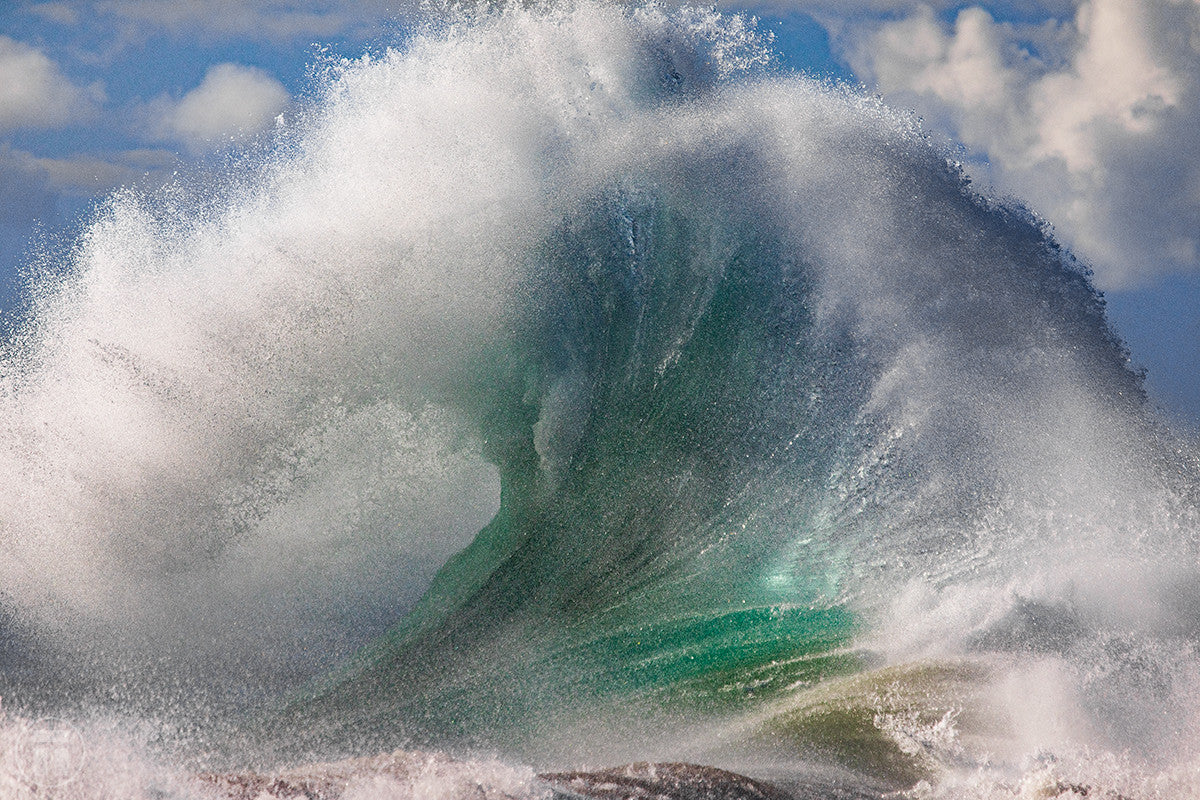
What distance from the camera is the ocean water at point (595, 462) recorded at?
24.5 ft

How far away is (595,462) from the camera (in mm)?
9484

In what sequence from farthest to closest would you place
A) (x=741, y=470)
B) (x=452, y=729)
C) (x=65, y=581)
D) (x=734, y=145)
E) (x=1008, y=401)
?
(x=734, y=145) < (x=1008, y=401) < (x=741, y=470) < (x=65, y=581) < (x=452, y=729)

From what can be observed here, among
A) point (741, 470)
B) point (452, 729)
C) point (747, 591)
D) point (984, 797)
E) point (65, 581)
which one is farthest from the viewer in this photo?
point (741, 470)

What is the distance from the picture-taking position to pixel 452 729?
24.0 feet

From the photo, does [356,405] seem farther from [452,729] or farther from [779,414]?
[779,414]

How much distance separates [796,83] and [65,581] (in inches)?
406

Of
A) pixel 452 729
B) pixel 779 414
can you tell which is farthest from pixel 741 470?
pixel 452 729

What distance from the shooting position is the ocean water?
747 cm

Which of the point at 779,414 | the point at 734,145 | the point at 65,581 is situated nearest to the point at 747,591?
the point at 779,414

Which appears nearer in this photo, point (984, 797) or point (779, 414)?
point (984, 797)

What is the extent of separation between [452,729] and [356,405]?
346 centimetres

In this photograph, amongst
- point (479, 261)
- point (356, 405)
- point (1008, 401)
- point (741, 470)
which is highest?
point (1008, 401)

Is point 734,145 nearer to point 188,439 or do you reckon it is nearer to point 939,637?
point 939,637

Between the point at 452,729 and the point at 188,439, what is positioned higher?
the point at 188,439
